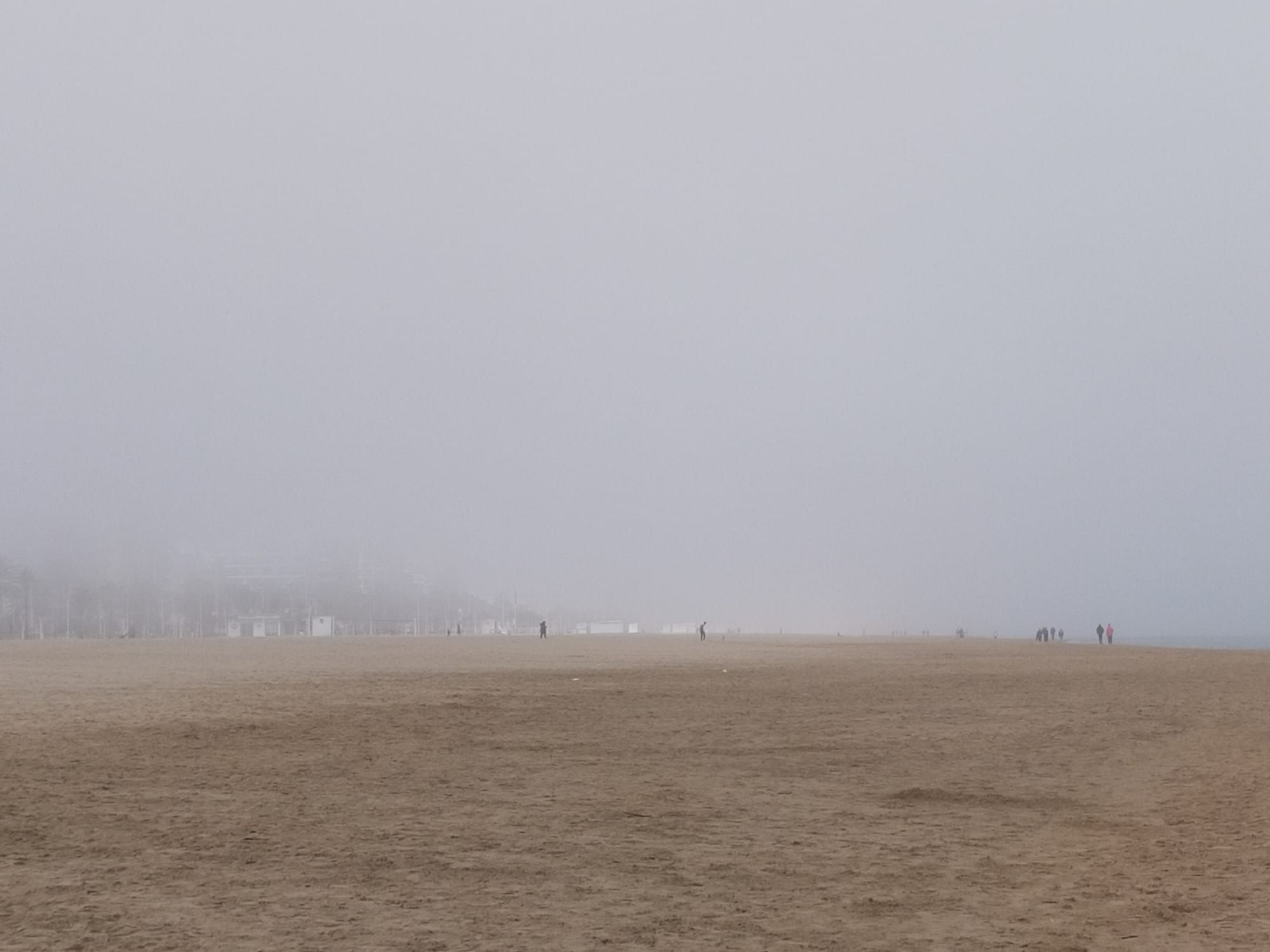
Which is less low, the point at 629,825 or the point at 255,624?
the point at 629,825

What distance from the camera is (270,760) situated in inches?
648

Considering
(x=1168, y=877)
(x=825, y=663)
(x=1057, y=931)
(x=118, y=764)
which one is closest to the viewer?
(x=1057, y=931)

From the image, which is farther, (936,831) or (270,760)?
(270,760)

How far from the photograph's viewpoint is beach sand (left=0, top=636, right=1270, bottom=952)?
8172 mm

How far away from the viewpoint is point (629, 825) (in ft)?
38.9

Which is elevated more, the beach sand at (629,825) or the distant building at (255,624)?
the beach sand at (629,825)

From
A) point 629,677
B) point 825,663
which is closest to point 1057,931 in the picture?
point 629,677

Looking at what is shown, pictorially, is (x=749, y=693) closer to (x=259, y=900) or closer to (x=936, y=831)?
(x=936, y=831)

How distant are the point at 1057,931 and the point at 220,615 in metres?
172

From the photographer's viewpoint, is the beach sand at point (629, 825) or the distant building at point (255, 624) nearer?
the beach sand at point (629, 825)

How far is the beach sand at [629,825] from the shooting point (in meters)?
8.17

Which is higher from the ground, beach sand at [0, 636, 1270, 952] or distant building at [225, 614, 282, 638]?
beach sand at [0, 636, 1270, 952]

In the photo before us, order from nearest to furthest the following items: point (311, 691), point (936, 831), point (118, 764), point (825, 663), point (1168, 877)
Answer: point (1168, 877)
point (936, 831)
point (118, 764)
point (311, 691)
point (825, 663)

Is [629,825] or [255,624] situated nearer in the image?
[629,825]
